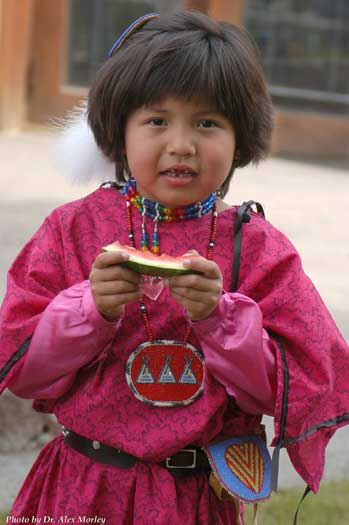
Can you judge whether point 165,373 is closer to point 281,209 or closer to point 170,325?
point 170,325

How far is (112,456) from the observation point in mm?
2416

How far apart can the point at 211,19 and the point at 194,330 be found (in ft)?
2.34

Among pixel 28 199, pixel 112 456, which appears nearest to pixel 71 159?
pixel 112 456

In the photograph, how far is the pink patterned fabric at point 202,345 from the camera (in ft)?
7.42

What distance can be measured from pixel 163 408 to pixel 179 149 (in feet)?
1.83

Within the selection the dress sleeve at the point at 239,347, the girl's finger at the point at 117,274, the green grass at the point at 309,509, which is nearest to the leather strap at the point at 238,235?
the dress sleeve at the point at 239,347

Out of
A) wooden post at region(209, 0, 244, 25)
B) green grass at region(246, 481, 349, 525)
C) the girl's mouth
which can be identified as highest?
the girl's mouth

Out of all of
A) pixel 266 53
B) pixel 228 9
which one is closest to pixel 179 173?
pixel 228 9

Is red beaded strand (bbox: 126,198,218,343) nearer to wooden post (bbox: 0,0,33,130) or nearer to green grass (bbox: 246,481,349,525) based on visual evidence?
green grass (bbox: 246,481,349,525)

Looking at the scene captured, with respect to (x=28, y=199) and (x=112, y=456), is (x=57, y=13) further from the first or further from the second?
(x=112, y=456)

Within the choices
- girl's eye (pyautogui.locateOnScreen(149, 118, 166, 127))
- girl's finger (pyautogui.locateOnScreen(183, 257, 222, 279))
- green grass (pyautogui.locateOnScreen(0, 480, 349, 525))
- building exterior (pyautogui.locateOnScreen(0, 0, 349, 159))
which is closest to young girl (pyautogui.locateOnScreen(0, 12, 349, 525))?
girl's eye (pyautogui.locateOnScreen(149, 118, 166, 127))

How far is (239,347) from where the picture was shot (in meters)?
2.25

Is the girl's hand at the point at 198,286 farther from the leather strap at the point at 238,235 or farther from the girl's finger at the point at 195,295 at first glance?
the leather strap at the point at 238,235

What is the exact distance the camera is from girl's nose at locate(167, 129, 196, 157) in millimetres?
2305
